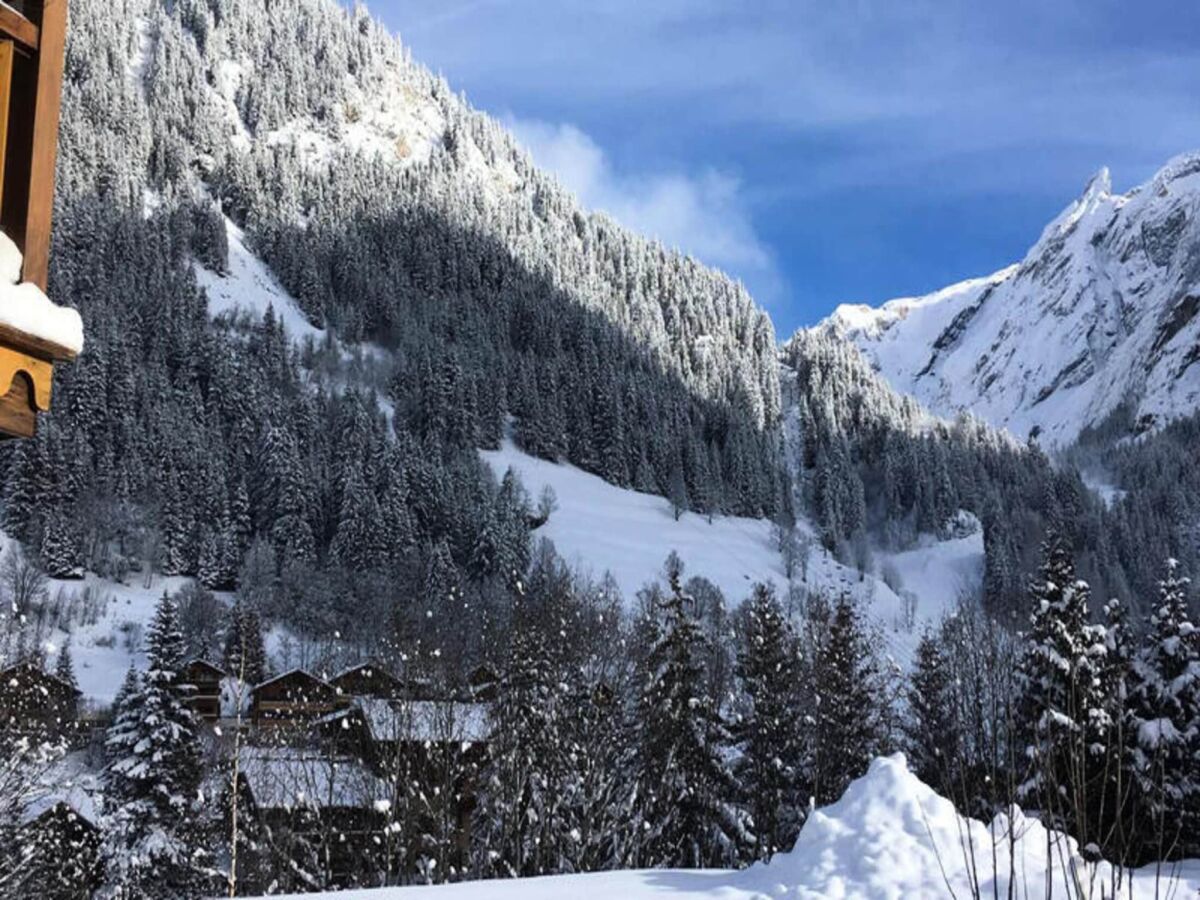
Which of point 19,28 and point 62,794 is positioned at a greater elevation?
point 19,28

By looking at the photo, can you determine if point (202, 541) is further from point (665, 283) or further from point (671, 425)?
point (665, 283)

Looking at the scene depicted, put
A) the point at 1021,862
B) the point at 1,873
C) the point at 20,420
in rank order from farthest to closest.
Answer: the point at 1,873, the point at 1021,862, the point at 20,420

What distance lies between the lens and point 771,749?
2923 centimetres

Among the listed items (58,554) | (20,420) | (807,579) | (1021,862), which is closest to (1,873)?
(1021,862)

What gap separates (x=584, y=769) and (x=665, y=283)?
154 m

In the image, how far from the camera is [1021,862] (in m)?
7.34

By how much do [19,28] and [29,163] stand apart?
1.43 feet

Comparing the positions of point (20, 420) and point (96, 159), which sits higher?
point (96, 159)

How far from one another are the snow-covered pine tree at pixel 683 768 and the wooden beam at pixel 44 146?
2244cm

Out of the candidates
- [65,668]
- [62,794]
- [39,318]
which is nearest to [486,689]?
[62,794]

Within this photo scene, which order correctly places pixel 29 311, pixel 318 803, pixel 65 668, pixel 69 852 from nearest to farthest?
1. pixel 29 311
2. pixel 318 803
3. pixel 69 852
4. pixel 65 668

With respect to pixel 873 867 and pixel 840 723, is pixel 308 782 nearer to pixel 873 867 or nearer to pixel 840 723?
pixel 873 867

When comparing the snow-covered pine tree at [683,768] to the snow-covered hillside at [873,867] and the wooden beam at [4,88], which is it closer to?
the snow-covered hillside at [873,867]

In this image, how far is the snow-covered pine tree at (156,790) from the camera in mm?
22844
